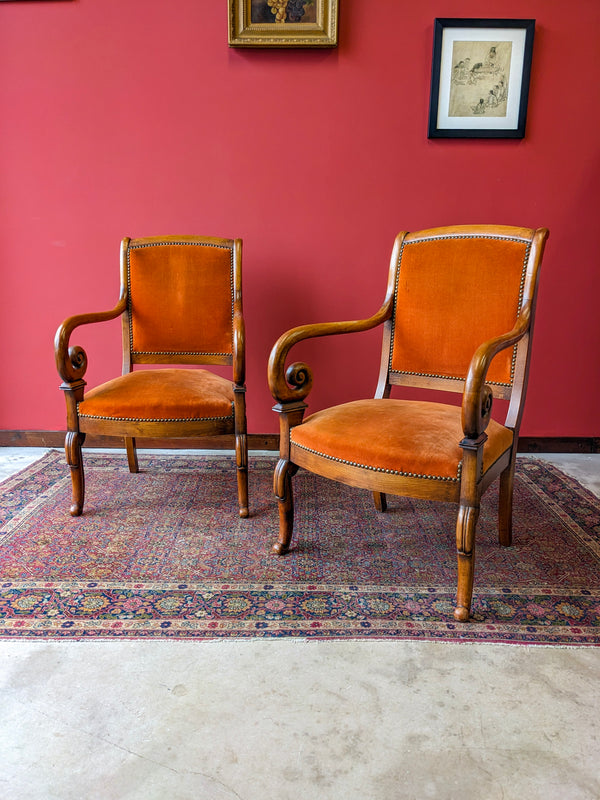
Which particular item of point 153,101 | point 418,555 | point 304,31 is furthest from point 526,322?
point 153,101

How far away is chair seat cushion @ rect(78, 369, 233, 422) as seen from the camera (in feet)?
6.86

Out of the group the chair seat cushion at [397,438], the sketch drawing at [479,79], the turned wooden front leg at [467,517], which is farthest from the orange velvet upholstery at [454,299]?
the sketch drawing at [479,79]

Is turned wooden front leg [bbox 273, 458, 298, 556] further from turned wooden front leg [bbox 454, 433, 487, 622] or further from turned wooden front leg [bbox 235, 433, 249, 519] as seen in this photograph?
turned wooden front leg [bbox 454, 433, 487, 622]

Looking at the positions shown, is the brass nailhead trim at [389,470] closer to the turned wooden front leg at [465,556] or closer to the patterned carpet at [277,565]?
the turned wooden front leg at [465,556]

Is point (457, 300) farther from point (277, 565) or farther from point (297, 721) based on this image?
point (297, 721)

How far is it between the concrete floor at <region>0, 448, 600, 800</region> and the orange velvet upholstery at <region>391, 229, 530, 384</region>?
960mm

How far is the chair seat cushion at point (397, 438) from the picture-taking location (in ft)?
5.05

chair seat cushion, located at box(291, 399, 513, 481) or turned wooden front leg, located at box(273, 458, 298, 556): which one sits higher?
A: chair seat cushion, located at box(291, 399, 513, 481)

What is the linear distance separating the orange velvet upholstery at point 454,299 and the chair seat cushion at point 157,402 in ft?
2.26

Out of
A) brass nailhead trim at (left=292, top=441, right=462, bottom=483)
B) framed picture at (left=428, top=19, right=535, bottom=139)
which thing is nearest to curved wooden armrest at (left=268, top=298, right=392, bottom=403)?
brass nailhead trim at (left=292, top=441, right=462, bottom=483)

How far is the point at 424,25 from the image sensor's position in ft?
8.80

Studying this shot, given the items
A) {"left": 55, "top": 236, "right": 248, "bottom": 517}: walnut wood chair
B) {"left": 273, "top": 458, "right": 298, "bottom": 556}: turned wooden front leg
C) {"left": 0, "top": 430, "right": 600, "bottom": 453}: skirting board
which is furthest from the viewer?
{"left": 0, "top": 430, "right": 600, "bottom": 453}: skirting board

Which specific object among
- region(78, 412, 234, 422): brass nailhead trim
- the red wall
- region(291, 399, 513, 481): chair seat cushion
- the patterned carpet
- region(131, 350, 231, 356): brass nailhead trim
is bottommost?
Result: the patterned carpet

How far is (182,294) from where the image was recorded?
250 cm
